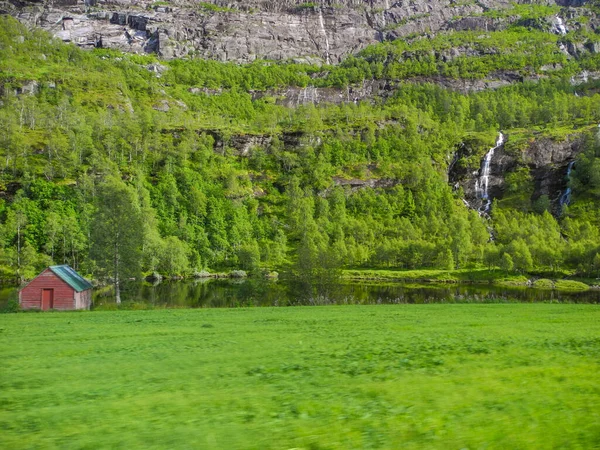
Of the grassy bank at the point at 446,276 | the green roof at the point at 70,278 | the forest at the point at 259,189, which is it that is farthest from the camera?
the forest at the point at 259,189

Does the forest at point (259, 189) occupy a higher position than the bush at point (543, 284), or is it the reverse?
the forest at point (259, 189)

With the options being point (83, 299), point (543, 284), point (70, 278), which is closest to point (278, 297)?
point (83, 299)

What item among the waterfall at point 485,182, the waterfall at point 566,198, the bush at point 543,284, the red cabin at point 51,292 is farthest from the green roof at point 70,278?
the waterfall at point 566,198

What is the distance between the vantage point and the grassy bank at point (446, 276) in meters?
84.9

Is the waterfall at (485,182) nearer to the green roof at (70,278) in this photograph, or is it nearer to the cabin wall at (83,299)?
the cabin wall at (83,299)

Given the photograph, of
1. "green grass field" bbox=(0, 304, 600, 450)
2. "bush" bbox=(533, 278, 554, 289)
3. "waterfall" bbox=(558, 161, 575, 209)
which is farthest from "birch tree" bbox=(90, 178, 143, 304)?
"waterfall" bbox=(558, 161, 575, 209)

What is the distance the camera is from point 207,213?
401 feet

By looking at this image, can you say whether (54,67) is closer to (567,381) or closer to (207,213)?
(207,213)

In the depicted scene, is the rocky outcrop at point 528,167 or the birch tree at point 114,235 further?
the rocky outcrop at point 528,167

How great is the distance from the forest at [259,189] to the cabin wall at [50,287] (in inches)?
296

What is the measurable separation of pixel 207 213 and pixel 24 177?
4719cm

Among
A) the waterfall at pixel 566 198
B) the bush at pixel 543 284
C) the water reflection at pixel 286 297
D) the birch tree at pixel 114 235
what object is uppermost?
the waterfall at pixel 566 198

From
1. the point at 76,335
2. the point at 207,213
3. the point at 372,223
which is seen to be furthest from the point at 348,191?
the point at 76,335

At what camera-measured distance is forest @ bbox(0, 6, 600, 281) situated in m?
89.9
